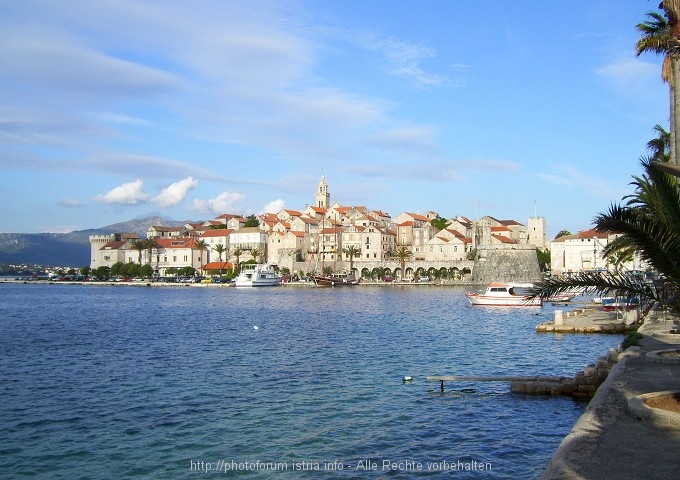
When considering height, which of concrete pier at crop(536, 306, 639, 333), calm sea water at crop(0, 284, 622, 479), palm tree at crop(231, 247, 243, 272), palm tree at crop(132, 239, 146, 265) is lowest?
calm sea water at crop(0, 284, 622, 479)

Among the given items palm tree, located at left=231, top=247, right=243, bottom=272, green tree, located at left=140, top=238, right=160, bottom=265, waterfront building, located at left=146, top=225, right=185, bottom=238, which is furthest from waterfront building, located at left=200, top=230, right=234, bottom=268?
waterfront building, located at left=146, top=225, right=185, bottom=238

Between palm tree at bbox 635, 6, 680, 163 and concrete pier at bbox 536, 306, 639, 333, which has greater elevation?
palm tree at bbox 635, 6, 680, 163

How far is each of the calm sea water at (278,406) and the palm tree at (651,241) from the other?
351 centimetres

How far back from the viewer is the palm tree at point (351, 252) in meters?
130

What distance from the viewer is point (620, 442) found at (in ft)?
32.8

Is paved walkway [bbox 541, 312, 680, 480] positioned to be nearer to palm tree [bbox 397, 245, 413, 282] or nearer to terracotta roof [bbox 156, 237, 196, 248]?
palm tree [bbox 397, 245, 413, 282]

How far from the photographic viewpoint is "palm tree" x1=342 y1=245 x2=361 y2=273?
130137 millimetres

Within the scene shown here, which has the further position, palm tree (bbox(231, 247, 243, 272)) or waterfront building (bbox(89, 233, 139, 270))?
waterfront building (bbox(89, 233, 139, 270))

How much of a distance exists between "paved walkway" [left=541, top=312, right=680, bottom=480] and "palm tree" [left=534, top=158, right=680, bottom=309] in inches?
78.2

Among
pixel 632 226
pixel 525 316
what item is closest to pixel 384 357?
pixel 632 226

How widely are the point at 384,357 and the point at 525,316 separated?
26688 mm

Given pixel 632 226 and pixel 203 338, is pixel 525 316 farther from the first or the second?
pixel 632 226

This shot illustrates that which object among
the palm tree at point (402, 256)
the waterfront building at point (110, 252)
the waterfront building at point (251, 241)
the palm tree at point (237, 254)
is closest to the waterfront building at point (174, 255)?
the waterfront building at point (110, 252)

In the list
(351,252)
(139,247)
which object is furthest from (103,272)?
(351,252)
